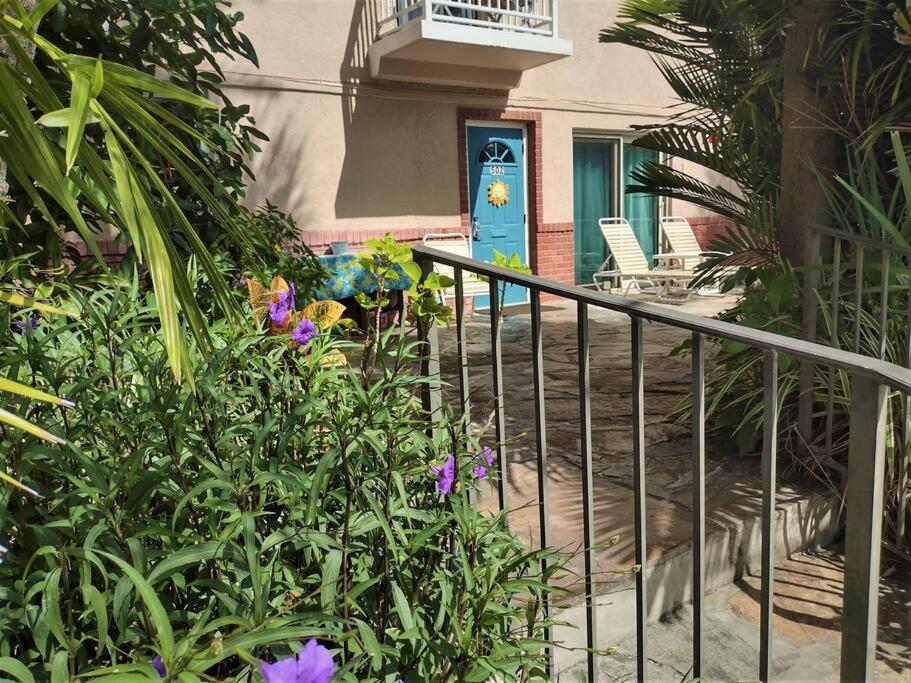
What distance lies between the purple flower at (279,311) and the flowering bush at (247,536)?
0.28ft

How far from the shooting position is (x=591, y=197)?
8594mm

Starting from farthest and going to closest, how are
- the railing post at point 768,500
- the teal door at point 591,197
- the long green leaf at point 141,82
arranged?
the teal door at point 591,197 < the railing post at point 768,500 < the long green leaf at point 141,82

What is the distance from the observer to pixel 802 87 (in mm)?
2807

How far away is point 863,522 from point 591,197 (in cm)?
801

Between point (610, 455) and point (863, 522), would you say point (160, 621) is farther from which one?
point (610, 455)

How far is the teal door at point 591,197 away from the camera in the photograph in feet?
27.7

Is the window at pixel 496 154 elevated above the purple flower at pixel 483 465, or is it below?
above

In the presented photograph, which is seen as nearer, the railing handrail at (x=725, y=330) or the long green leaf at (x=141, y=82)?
the long green leaf at (x=141, y=82)

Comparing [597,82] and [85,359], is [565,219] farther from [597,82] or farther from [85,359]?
[85,359]

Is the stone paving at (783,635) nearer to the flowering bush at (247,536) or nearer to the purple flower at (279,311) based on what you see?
the flowering bush at (247,536)

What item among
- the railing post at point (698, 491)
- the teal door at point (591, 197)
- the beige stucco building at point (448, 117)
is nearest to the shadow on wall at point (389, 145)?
the beige stucco building at point (448, 117)

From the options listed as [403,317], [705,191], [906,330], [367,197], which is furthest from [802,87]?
[367,197]

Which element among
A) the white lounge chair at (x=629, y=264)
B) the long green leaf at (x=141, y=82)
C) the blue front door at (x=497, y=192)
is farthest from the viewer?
the white lounge chair at (x=629, y=264)

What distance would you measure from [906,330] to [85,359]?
247cm
